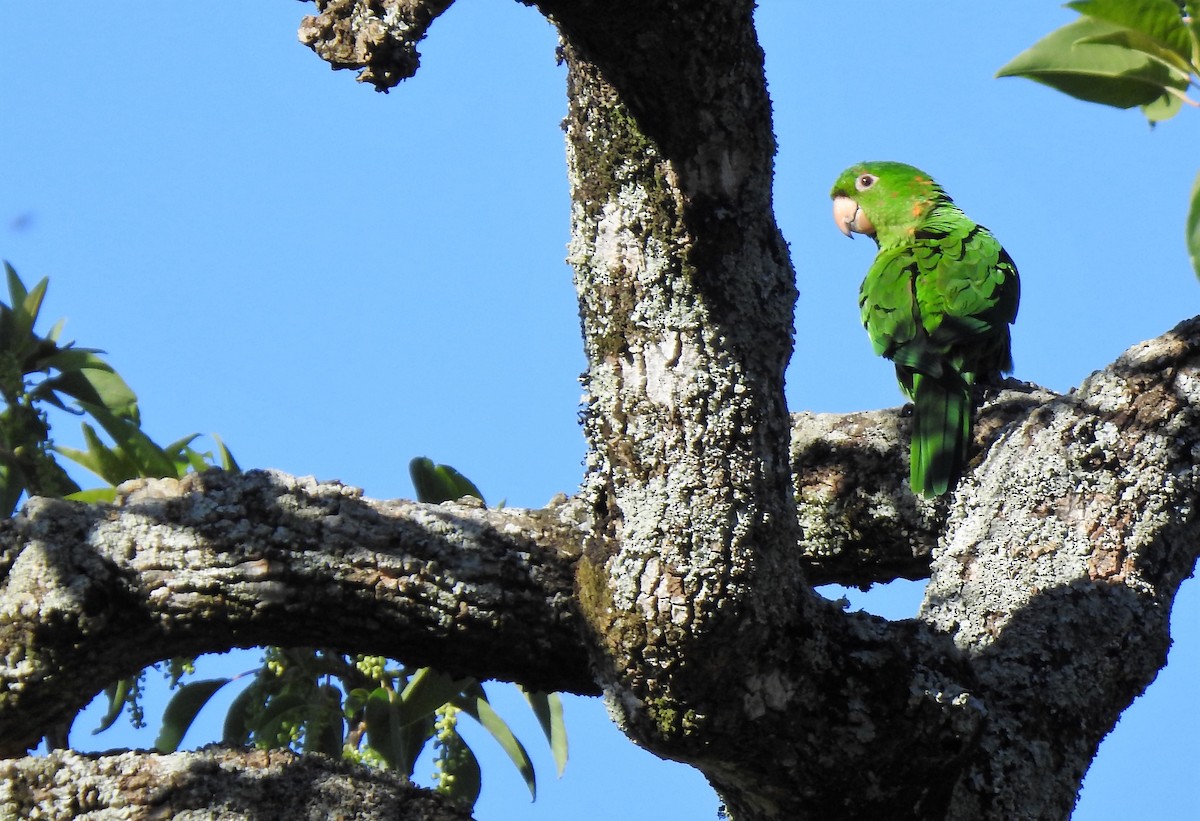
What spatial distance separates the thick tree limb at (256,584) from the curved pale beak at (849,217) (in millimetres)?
4100

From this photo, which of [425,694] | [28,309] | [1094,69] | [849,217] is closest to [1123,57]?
[1094,69]

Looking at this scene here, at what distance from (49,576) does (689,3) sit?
120 cm

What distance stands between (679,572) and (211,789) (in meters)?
0.75

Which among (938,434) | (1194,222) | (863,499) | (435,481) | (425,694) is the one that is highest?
(938,434)

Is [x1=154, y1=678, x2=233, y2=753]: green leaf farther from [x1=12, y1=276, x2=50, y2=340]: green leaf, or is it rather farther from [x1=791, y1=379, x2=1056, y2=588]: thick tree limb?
[x1=791, y1=379, x2=1056, y2=588]: thick tree limb

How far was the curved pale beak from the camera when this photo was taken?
5.77 metres

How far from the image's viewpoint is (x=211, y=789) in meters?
1.81

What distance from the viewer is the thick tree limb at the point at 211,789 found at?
1.77 meters

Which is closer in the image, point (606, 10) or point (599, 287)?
point (606, 10)

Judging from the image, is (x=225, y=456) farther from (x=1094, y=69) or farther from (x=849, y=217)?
(x=849, y=217)

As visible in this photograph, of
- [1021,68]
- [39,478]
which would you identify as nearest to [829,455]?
[1021,68]

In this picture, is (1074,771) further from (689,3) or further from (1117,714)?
(689,3)

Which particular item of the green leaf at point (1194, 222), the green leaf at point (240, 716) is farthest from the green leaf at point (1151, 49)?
the green leaf at point (240, 716)

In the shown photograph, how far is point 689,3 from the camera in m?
1.60
